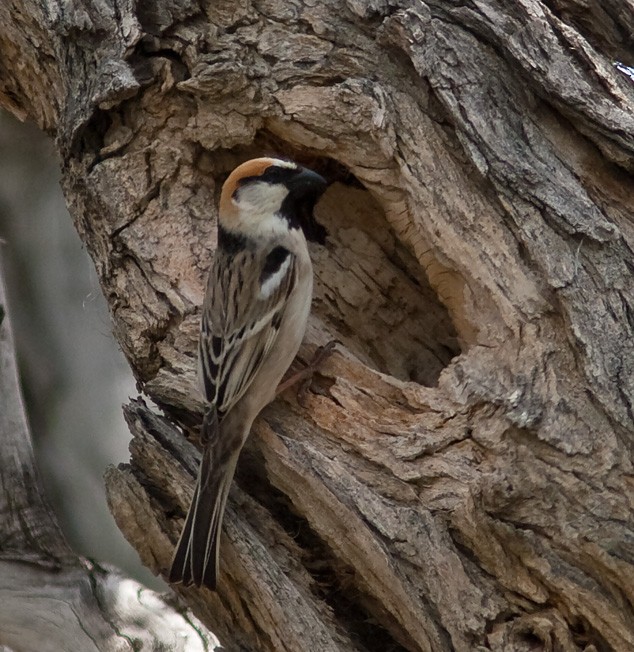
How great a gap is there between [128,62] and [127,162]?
41 cm

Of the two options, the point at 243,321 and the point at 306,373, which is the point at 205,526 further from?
the point at 243,321

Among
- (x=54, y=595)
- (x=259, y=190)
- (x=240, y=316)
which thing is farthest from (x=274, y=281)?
(x=54, y=595)

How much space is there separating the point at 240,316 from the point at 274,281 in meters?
0.21

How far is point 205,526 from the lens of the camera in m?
3.24

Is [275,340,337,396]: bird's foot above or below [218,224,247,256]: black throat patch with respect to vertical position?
below

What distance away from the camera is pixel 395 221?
3717mm

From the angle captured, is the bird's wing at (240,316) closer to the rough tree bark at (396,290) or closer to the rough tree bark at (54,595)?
the rough tree bark at (396,290)

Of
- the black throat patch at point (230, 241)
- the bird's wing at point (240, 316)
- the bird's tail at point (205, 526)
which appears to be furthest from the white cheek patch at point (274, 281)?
the bird's tail at point (205, 526)

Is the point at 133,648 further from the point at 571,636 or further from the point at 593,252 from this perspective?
the point at 593,252

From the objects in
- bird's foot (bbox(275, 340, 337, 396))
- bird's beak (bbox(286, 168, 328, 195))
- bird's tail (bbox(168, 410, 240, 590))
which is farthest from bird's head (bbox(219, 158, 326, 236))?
bird's tail (bbox(168, 410, 240, 590))

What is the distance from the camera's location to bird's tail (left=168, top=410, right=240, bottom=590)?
3.22 m

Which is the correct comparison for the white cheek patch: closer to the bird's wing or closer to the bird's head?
the bird's wing

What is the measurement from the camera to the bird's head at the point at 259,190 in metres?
3.83

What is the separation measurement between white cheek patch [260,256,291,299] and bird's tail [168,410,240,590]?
0.77 meters
